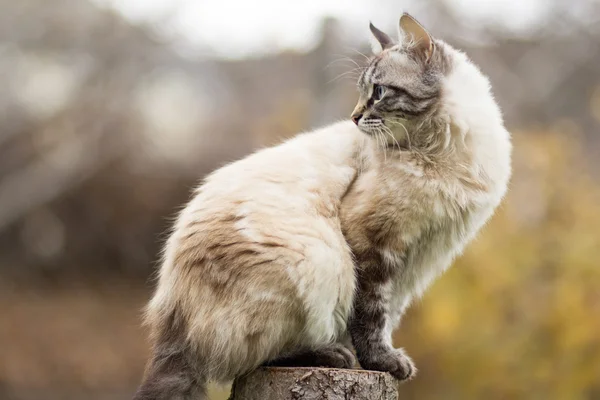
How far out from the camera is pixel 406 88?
10.6ft

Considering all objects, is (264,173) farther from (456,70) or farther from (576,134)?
(576,134)

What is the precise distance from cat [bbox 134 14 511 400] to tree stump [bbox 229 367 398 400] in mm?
101

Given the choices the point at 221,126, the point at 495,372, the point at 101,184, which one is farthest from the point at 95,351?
the point at 495,372

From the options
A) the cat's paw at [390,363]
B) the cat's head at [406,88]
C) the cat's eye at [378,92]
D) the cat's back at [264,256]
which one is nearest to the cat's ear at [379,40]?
the cat's head at [406,88]

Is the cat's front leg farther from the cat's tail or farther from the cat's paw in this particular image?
the cat's tail

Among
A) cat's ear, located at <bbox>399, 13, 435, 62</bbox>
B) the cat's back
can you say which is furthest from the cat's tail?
cat's ear, located at <bbox>399, 13, 435, 62</bbox>

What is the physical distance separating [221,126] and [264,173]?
8.49 metres

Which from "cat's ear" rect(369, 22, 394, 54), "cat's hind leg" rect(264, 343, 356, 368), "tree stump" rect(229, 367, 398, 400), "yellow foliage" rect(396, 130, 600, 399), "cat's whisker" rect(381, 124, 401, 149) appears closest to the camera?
"tree stump" rect(229, 367, 398, 400)

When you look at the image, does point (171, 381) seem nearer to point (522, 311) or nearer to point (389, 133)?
point (389, 133)

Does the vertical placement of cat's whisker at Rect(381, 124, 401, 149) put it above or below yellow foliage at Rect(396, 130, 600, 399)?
above

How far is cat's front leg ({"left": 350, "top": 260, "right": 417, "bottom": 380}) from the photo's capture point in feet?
9.93

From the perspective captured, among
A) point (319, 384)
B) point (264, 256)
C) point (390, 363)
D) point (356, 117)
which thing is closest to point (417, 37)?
point (356, 117)

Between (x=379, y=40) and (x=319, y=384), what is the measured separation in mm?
1722

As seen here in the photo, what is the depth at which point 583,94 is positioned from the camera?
28.7ft
